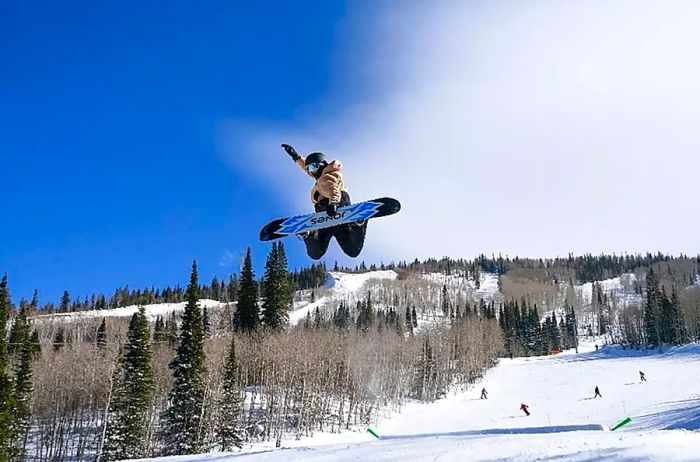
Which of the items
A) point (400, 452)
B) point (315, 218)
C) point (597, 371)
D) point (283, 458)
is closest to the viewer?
point (315, 218)

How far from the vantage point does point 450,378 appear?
75875mm

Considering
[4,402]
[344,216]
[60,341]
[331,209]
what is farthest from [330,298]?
[331,209]

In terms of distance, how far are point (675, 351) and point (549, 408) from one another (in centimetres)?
4971

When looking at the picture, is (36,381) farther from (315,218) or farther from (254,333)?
(315,218)

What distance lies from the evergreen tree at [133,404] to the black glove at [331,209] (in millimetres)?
29619

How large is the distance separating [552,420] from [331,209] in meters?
37.2

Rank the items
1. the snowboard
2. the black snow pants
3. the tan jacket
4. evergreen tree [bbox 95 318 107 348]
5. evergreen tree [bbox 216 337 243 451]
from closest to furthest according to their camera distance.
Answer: the tan jacket → the snowboard → the black snow pants → evergreen tree [bbox 216 337 243 451] → evergreen tree [bbox 95 318 107 348]

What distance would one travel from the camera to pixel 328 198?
38.0 ft

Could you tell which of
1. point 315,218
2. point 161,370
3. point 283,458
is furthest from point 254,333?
point 315,218

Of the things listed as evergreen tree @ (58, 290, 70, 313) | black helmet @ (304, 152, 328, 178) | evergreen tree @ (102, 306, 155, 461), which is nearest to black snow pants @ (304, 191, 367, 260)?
black helmet @ (304, 152, 328, 178)

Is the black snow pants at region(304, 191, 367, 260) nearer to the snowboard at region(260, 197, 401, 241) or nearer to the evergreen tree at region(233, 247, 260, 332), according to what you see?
the snowboard at region(260, 197, 401, 241)

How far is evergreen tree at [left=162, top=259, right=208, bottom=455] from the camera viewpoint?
35.3 meters

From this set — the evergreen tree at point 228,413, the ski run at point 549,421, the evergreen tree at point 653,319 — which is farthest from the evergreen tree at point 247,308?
the evergreen tree at point 653,319

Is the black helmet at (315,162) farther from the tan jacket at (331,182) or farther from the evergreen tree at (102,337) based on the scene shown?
the evergreen tree at (102,337)
